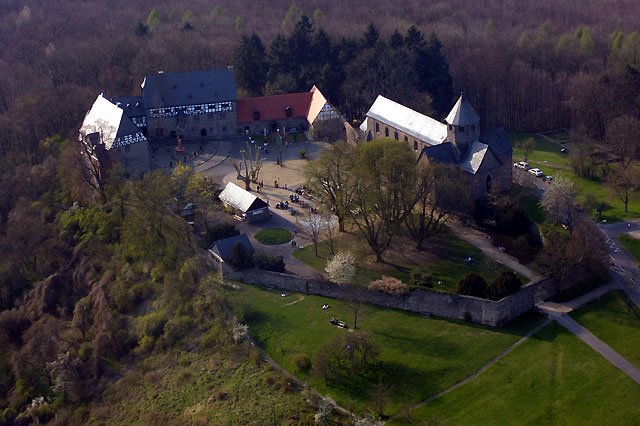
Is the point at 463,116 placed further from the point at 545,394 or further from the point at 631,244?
the point at 545,394

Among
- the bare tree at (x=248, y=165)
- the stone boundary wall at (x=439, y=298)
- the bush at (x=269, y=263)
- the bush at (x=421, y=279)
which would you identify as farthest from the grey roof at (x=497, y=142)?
the bush at (x=269, y=263)

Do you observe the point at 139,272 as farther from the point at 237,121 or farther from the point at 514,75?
the point at 514,75

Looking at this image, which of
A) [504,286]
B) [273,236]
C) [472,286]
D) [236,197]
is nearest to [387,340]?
[472,286]

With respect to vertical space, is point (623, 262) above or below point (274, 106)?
above

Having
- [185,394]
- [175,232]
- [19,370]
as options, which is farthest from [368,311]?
[19,370]

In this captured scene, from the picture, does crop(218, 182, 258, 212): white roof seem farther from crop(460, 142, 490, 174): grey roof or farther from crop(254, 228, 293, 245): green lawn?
crop(460, 142, 490, 174): grey roof
